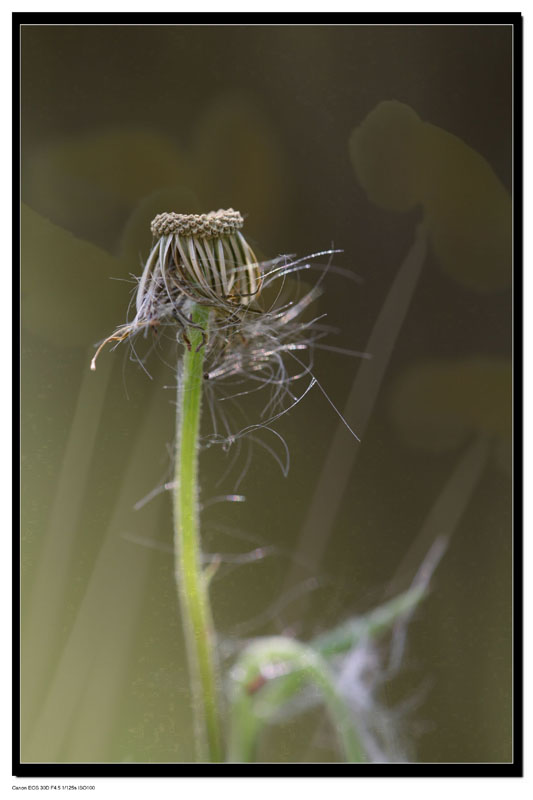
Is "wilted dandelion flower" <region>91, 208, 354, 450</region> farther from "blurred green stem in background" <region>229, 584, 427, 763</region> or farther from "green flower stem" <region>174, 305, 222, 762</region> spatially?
"blurred green stem in background" <region>229, 584, 427, 763</region>

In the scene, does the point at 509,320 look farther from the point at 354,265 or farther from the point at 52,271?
the point at 52,271

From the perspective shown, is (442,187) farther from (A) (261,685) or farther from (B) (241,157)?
(A) (261,685)

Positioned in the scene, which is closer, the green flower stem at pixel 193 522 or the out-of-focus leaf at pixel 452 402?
the green flower stem at pixel 193 522

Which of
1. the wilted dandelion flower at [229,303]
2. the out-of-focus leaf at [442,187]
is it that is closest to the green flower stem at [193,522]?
the wilted dandelion flower at [229,303]

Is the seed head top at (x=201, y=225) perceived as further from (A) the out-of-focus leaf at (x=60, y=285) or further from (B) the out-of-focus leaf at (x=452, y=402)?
(B) the out-of-focus leaf at (x=452, y=402)

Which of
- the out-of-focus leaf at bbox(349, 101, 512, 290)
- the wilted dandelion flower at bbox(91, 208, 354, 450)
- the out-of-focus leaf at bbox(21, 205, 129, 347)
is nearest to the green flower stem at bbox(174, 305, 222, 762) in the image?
the wilted dandelion flower at bbox(91, 208, 354, 450)

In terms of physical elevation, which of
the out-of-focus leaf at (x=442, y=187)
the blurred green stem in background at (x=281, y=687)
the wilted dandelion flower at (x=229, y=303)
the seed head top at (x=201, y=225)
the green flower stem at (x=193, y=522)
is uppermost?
the out-of-focus leaf at (x=442, y=187)

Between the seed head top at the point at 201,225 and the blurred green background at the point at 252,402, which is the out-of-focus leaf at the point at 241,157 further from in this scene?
the seed head top at the point at 201,225

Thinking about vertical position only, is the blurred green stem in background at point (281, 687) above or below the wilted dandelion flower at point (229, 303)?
below
